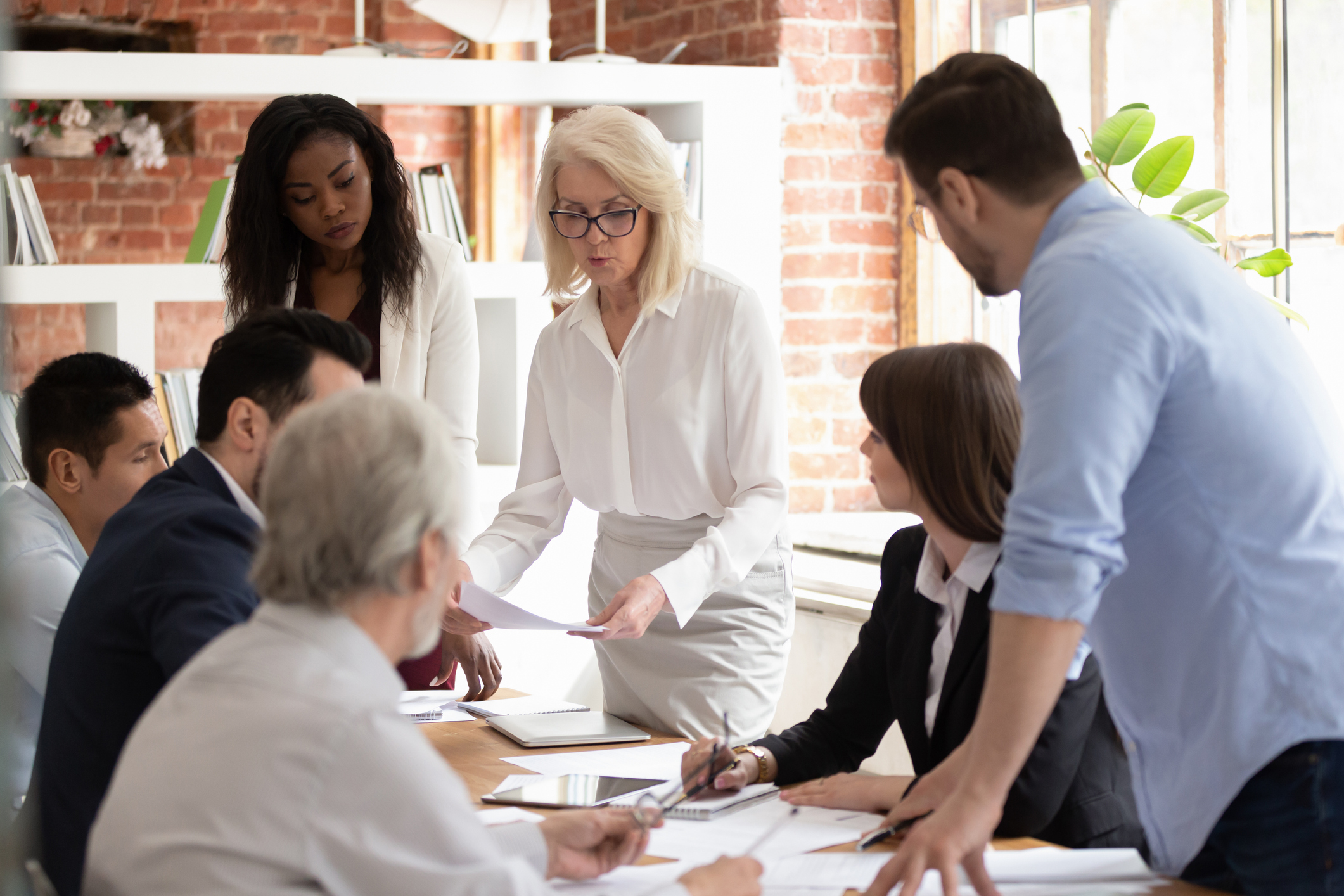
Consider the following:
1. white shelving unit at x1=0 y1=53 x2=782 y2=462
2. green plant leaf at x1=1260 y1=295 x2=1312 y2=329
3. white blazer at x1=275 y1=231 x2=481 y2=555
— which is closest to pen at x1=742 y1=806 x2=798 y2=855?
white blazer at x1=275 y1=231 x2=481 y2=555

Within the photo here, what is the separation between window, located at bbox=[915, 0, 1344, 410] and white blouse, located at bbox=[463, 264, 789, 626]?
102 cm

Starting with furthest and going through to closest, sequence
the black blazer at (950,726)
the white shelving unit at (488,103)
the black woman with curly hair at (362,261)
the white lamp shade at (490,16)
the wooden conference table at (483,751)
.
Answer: the white lamp shade at (490,16) < the white shelving unit at (488,103) < the black woman with curly hair at (362,261) < the wooden conference table at (483,751) < the black blazer at (950,726)

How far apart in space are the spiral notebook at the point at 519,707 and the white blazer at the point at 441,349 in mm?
335

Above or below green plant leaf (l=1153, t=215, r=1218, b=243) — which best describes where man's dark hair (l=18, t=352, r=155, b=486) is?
below

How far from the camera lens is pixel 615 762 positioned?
74.3 inches

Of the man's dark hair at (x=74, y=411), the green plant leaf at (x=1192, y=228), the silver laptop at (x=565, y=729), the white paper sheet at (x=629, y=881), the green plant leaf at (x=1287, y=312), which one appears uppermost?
the green plant leaf at (x=1192, y=228)

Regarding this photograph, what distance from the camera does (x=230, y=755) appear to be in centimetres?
100

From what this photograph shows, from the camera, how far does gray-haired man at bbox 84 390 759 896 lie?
0.99 meters

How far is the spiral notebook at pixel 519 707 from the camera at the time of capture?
7.19 feet

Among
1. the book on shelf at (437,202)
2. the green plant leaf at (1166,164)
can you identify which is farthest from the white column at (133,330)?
the green plant leaf at (1166,164)

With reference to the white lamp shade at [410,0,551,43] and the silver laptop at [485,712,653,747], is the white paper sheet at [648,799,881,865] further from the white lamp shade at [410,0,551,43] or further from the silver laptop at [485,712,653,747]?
the white lamp shade at [410,0,551,43]

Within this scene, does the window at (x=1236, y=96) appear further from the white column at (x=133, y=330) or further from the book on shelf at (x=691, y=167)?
the white column at (x=133, y=330)

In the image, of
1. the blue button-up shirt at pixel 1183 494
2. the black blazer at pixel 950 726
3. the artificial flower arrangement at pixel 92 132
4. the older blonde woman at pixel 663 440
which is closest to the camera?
the blue button-up shirt at pixel 1183 494

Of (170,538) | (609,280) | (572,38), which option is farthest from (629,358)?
(572,38)
